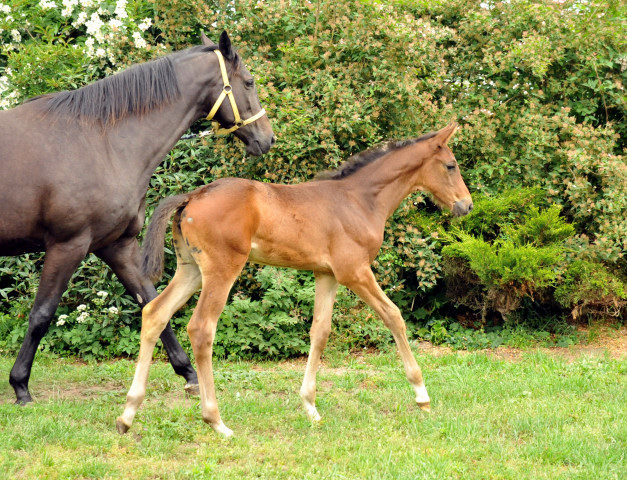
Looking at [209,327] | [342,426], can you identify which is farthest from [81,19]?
[342,426]

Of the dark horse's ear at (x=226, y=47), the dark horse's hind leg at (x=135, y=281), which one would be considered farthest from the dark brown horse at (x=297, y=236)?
the dark horse's ear at (x=226, y=47)

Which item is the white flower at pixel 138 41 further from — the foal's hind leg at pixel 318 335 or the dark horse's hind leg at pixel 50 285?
the foal's hind leg at pixel 318 335

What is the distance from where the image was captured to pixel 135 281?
5.61 metres

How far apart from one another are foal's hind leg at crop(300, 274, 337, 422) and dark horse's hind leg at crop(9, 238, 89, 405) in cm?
174

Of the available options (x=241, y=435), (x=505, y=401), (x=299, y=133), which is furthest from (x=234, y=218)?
(x=299, y=133)

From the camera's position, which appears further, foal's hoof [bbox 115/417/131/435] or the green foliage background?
the green foliage background

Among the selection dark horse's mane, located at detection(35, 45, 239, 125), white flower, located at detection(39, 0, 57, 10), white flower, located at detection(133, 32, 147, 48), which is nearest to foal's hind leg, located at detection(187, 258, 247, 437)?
dark horse's mane, located at detection(35, 45, 239, 125)

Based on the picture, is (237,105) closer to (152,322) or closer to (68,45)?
Result: (152,322)

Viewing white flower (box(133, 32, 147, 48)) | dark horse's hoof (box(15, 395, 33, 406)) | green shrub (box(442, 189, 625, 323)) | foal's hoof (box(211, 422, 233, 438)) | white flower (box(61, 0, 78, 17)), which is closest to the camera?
foal's hoof (box(211, 422, 233, 438))

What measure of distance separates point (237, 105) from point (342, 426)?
2.52 meters

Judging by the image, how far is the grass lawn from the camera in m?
3.86

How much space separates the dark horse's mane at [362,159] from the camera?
5195mm

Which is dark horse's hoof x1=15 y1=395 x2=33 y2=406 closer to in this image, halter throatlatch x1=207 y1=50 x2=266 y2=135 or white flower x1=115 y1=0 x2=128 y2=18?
halter throatlatch x1=207 y1=50 x2=266 y2=135

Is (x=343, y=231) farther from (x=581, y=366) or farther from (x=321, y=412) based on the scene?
(x=581, y=366)
